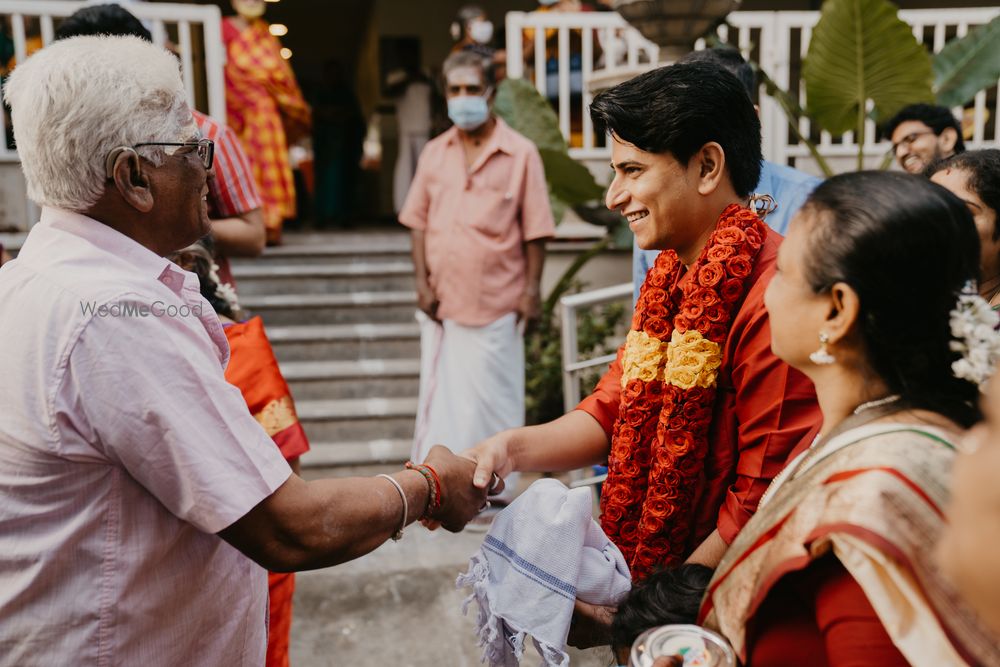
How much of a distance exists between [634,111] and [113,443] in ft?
3.94

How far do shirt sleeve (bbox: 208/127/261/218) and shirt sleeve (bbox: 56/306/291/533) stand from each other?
1787 mm

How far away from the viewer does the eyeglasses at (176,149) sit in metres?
1.51

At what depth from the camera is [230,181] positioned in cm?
316

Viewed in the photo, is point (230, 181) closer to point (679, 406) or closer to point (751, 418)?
point (679, 406)

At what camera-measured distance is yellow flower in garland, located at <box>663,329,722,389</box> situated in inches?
72.6

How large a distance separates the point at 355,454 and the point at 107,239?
14.0 feet

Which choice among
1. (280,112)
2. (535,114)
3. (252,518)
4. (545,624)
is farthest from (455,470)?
(280,112)

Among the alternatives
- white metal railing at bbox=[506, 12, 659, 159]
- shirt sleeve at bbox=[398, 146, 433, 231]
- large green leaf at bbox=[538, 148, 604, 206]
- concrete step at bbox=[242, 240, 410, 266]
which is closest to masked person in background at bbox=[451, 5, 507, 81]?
white metal railing at bbox=[506, 12, 659, 159]

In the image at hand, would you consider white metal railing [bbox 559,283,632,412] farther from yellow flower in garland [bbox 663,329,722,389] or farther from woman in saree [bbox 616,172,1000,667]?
woman in saree [bbox 616,172,1000,667]

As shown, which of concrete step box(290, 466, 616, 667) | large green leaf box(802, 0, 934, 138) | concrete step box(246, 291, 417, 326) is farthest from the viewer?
Answer: concrete step box(246, 291, 417, 326)

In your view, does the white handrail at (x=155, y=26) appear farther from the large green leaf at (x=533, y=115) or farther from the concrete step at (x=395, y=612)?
the concrete step at (x=395, y=612)

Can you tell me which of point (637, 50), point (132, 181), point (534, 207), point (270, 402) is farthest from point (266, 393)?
point (637, 50)

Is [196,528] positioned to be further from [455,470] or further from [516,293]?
[516,293]

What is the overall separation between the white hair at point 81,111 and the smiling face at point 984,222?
6.66 ft
